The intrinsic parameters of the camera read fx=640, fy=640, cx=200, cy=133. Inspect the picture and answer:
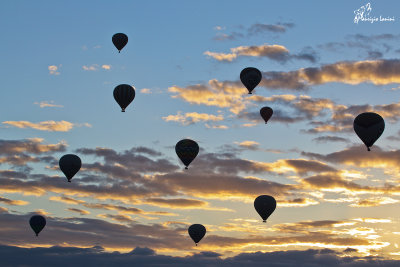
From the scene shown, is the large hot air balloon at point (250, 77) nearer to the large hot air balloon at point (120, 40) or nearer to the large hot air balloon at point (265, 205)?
the large hot air balloon at point (265, 205)

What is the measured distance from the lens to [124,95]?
337 ft

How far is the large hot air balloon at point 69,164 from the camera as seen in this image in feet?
347

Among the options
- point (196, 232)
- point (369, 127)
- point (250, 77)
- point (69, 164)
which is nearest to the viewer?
point (369, 127)

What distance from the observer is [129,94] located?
103 metres

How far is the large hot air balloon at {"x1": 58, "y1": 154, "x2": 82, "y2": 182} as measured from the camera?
10581 cm

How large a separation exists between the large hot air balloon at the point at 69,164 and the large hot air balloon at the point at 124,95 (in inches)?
535

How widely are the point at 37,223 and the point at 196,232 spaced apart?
31351mm

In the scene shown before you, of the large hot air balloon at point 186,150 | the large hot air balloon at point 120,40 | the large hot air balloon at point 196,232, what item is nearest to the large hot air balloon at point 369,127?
the large hot air balloon at point 186,150

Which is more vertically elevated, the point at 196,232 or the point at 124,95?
the point at 124,95

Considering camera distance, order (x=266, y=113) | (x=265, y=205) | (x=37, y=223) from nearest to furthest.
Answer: (x=265, y=205) → (x=266, y=113) → (x=37, y=223)

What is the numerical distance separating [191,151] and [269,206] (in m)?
18.4

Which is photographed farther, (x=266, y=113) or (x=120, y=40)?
(x=266, y=113)

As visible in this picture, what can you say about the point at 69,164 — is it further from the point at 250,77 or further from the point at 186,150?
the point at 250,77

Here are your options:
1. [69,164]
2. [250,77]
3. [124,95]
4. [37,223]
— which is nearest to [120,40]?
[124,95]
